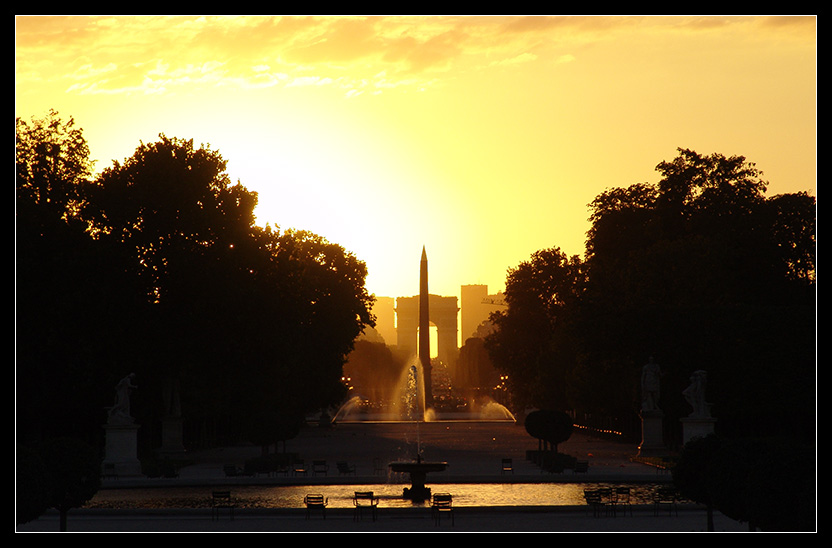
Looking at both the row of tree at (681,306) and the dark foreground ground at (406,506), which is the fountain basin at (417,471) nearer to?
the dark foreground ground at (406,506)

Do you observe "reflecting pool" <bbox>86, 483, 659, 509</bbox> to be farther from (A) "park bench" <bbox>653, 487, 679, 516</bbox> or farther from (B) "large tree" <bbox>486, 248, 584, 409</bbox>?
(B) "large tree" <bbox>486, 248, 584, 409</bbox>

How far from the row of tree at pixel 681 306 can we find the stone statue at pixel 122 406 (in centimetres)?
2324

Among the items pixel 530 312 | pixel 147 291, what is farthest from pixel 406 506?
pixel 530 312

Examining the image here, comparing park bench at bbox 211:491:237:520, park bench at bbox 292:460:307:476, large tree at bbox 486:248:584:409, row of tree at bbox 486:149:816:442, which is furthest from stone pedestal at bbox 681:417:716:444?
large tree at bbox 486:248:584:409

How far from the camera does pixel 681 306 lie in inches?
2211

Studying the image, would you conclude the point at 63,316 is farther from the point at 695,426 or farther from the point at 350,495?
the point at 695,426

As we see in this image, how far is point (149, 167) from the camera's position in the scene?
5359 centimetres

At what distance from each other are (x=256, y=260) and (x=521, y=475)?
793 inches

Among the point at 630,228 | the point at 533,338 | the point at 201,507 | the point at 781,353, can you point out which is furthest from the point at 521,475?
the point at 533,338

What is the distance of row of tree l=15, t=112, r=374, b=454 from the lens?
46375 mm

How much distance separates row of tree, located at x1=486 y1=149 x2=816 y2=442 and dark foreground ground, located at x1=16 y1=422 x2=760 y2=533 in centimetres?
485
